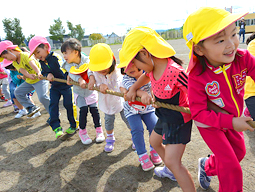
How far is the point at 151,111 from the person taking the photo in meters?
2.45

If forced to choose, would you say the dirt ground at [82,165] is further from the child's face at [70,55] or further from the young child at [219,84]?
the child's face at [70,55]

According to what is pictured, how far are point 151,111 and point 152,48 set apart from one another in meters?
1.04

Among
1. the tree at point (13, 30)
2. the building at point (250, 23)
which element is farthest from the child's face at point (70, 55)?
the tree at point (13, 30)

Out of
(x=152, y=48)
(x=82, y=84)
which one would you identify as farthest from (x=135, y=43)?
(x=82, y=84)

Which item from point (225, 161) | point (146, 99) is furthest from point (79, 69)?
point (225, 161)

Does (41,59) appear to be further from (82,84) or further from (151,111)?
(151,111)

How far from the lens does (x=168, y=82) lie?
62.7 inches

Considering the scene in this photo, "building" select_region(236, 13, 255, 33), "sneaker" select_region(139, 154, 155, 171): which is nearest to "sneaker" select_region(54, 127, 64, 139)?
"sneaker" select_region(139, 154, 155, 171)

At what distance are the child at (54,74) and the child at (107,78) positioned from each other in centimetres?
89

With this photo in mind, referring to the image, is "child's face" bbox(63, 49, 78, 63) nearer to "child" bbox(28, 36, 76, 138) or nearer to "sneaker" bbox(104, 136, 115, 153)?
"child" bbox(28, 36, 76, 138)

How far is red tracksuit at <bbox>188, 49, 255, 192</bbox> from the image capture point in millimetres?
1367

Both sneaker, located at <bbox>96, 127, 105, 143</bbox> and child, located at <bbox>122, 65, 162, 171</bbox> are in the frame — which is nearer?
child, located at <bbox>122, 65, 162, 171</bbox>

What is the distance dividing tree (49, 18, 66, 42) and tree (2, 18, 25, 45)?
45.2ft

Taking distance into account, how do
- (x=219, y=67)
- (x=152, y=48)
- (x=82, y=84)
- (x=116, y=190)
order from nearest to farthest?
(x=219, y=67) < (x=152, y=48) < (x=116, y=190) < (x=82, y=84)
